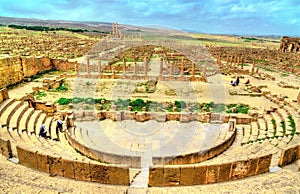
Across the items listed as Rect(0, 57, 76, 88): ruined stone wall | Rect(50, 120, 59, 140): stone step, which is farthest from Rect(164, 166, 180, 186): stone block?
Rect(0, 57, 76, 88): ruined stone wall

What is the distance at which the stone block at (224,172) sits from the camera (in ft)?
21.0

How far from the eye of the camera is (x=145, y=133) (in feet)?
42.2

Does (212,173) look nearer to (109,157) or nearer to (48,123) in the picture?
(109,157)

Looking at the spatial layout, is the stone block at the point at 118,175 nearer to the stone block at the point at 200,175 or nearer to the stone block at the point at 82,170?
the stone block at the point at 82,170

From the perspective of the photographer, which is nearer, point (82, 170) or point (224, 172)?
point (82, 170)

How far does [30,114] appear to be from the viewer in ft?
44.7

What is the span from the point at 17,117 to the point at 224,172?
11461mm

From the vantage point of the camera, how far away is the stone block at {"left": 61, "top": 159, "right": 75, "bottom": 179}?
6.42 meters

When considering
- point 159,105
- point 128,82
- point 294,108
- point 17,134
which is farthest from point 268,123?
point 128,82

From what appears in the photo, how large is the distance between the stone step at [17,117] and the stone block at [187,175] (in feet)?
29.5

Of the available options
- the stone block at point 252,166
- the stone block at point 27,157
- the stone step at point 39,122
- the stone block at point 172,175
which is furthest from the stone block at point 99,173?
the stone step at point 39,122

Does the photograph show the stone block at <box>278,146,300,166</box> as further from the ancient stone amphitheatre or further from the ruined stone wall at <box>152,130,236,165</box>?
the ruined stone wall at <box>152,130,236,165</box>

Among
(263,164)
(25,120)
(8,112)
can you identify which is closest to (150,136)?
(263,164)

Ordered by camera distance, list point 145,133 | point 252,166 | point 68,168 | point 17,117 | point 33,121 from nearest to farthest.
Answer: point 68,168, point 252,166, point 17,117, point 145,133, point 33,121
